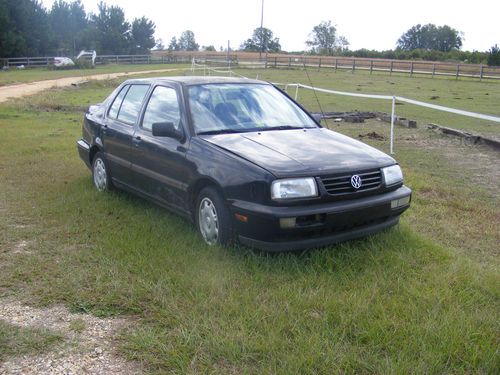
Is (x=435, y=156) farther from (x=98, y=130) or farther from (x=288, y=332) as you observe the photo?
(x=288, y=332)

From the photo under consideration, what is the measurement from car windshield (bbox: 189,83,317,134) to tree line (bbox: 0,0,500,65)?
48.6m

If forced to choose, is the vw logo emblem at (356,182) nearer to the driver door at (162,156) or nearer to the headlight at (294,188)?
the headlight at (294,188)

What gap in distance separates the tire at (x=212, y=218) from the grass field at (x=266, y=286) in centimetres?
14

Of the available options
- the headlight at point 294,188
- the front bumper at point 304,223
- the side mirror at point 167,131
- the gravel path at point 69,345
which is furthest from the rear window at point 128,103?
the gravel path at point 69,345

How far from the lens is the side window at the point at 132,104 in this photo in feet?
19.4

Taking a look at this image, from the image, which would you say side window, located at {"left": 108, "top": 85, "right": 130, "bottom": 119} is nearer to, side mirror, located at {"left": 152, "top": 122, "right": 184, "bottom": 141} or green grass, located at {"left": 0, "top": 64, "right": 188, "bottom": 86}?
side mirror, located at {"left": 152, "top": 122, "right": 184, "bottom": 141}

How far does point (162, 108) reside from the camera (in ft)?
17.9

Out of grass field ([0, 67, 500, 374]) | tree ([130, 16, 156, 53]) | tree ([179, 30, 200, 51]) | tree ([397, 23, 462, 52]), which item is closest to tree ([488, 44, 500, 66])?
grass field ([0, 67, 500, 374])

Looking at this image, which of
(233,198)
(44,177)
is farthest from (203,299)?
(44,177)

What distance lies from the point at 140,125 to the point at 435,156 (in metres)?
5.88

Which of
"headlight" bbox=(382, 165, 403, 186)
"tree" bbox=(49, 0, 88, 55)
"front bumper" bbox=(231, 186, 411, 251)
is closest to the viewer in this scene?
"front bumper" bbox=(231, 186, 411, 251)

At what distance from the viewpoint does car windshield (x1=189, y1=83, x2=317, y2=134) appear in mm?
5062

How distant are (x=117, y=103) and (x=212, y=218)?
8.85 feet

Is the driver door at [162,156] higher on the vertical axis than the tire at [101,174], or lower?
higher
